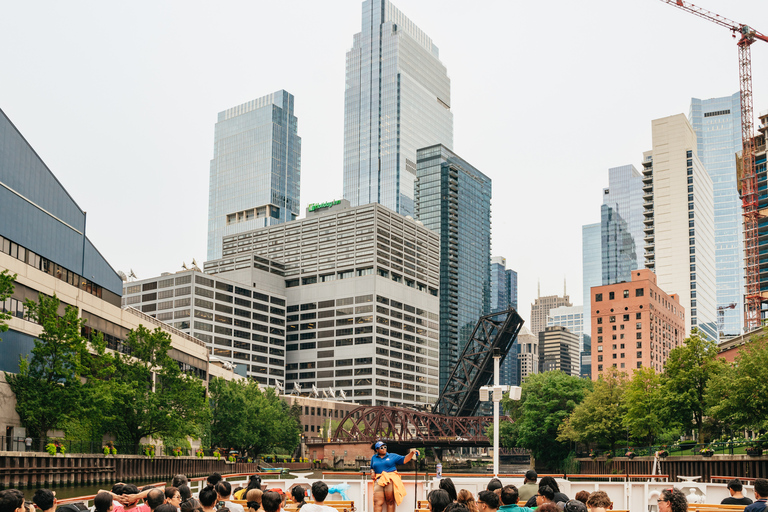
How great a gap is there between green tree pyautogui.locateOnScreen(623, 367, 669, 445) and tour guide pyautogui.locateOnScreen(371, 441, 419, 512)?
5139cm

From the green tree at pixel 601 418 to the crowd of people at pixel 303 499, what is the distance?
212 ft

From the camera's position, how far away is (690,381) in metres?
60.2

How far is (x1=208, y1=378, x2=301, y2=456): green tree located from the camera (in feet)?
295

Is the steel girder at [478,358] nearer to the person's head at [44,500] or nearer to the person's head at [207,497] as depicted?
the person's head at [207,497]

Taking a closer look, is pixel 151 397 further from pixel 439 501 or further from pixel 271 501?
pixel 439 501

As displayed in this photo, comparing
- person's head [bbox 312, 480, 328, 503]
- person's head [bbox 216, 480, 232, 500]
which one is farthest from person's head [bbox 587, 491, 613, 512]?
person's head [bbox 216, 480, 232, 500]

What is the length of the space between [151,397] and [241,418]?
2920 cm

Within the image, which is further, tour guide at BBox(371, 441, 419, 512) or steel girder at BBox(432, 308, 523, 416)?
steel girder at BBox(432, 308, 523, 416)

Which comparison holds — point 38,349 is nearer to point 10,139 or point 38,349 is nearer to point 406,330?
point 10,139

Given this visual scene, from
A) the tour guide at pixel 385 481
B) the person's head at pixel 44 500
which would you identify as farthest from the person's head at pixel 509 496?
the person's head at pixel 44 500

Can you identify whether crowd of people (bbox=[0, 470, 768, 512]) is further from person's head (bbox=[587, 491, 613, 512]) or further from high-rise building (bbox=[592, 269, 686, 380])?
high-rise building (bbox=[592, 269, 686, 380])

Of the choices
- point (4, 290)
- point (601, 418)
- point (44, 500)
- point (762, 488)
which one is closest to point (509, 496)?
point (762, 488)

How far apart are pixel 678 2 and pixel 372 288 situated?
327 ft

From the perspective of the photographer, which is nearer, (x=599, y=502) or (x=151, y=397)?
(x=599, y=502)
